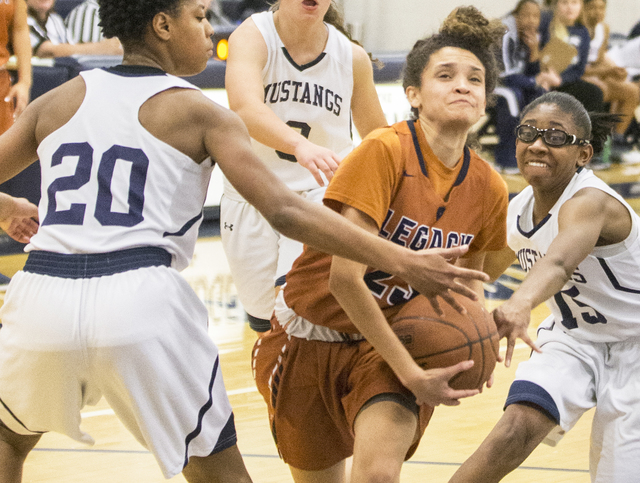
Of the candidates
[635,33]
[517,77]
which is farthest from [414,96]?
[635,33]

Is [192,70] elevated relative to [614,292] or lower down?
elevated

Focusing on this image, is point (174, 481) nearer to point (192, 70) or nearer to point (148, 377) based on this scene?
point (148, 377)

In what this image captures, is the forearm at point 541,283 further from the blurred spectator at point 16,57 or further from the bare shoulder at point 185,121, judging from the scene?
the blurred spectator at point 16,57

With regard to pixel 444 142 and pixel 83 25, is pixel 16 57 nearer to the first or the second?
pixel 83 25

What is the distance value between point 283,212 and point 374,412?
73 cm

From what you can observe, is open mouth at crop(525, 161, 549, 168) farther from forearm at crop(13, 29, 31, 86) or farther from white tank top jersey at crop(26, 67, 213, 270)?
forearm at crop(13, 29, 31, 86)

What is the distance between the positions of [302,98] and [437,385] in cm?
181

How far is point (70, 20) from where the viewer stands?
30.0 feet

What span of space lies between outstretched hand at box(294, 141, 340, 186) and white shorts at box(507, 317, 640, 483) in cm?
100

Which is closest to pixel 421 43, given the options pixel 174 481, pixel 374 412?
pixel 374 412

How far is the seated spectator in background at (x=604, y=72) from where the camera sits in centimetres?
1137

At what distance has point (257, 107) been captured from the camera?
348cm

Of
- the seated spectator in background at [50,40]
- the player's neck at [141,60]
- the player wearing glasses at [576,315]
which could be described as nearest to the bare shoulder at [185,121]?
the player's neck at [141,60]

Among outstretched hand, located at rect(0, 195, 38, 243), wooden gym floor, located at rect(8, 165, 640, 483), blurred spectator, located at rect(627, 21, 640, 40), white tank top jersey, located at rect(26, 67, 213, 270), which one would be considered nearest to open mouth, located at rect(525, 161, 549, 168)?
white tank top jersey, located at rect(26, 67, 213, 270)
